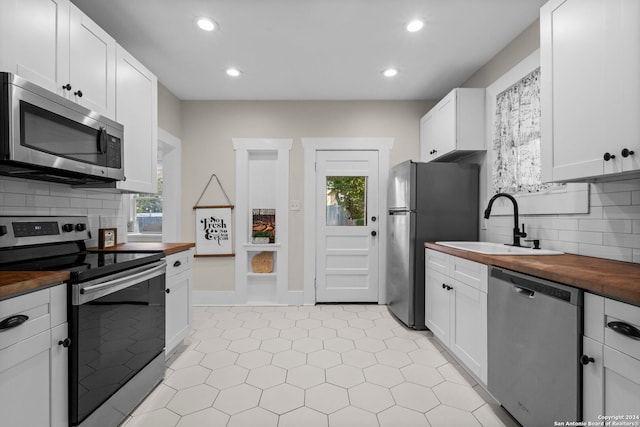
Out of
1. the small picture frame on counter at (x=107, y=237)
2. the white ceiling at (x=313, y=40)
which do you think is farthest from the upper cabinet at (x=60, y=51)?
the small picture frame on counter at (x=107, y=237)

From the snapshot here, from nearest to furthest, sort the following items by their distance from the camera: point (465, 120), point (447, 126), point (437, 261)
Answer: point (437, 261), point (465, 120), point (447, 126)

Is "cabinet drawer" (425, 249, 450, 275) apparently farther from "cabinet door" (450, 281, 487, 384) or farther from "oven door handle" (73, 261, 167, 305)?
"oven door handle" (73, 261, 167, 305)

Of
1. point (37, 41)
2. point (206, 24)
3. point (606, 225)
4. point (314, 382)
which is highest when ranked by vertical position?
point (206, 24)

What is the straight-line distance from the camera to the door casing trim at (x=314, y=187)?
3523 millimetres

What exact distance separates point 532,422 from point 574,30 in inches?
74.5

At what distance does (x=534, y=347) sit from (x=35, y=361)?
2.05 meters

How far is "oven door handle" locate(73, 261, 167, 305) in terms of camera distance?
4.00 ft

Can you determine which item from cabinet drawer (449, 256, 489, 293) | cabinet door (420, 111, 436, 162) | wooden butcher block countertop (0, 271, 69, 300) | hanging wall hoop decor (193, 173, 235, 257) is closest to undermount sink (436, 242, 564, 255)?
cabinet drawer (449, 256, 489, 293)

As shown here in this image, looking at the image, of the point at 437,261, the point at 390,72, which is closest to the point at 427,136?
the point at 390,72

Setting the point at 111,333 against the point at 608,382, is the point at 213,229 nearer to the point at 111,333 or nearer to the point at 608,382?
the point at 111,333

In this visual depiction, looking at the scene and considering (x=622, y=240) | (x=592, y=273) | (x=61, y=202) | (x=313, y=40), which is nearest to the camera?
(x=592, y=273)

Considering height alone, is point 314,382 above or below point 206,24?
below

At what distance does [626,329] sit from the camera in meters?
0.95

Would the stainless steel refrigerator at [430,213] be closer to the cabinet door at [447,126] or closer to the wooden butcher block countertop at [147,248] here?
the cabinet door at [447,126]
